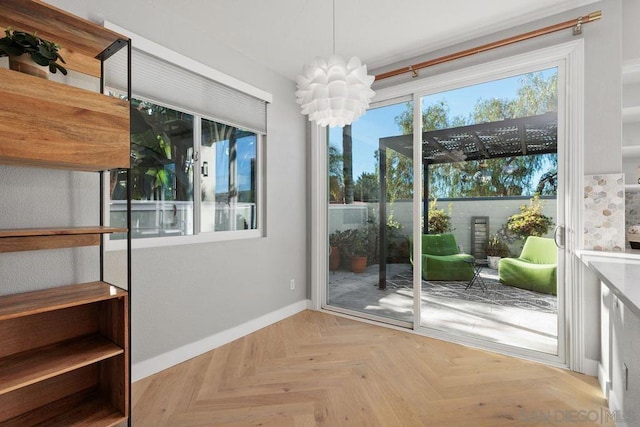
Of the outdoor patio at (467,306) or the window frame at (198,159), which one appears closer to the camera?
the window frame at (198,159)

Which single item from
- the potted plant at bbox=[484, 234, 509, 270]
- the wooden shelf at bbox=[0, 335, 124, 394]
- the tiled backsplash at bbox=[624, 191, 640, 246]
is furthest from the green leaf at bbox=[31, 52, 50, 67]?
the tiled backsplash at bbox=[624, 191, 640, 246]

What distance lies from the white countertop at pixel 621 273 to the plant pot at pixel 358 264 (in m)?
1.83

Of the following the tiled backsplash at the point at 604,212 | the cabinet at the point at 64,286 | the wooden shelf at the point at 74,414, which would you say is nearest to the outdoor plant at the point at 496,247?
the tiled backsplash at the point at 604,212

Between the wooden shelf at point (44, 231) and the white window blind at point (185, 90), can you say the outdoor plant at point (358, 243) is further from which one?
the wooden shelf at point (44, 231)

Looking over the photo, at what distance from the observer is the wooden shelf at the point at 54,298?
1.40 m

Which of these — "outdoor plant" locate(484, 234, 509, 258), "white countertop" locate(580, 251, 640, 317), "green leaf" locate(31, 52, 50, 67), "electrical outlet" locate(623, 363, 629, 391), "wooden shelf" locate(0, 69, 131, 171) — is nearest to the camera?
Answer: "white countertop" locate(580, 251, 640, 317)

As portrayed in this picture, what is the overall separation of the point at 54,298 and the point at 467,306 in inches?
115

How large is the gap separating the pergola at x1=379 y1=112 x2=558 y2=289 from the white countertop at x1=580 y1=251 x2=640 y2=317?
84 cm

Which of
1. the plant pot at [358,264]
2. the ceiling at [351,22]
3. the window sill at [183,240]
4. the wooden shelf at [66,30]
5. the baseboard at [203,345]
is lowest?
the baseboard at [203,345]

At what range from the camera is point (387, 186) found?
3.19 metres

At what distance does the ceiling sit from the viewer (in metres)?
2.26

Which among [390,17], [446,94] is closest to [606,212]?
[446,94]

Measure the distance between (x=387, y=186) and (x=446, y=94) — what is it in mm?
975

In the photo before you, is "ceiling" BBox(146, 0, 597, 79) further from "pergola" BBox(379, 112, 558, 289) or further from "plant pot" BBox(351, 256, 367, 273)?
"plant pot" BBox(351, 256, 367, 273)
